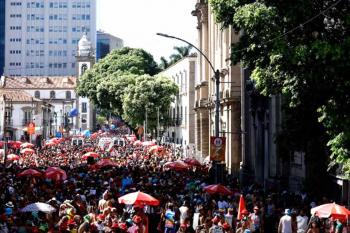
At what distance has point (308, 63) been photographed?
19344 millimetres

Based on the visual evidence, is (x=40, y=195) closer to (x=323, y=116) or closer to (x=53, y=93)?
(x=323, y=116)

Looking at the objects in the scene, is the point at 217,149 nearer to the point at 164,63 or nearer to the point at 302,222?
the point at 302,222

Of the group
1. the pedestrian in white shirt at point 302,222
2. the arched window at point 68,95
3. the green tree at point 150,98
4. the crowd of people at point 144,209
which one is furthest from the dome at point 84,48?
the pedestrian in white shirt at point 302,222

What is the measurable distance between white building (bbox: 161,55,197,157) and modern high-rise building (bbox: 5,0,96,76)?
295 ft

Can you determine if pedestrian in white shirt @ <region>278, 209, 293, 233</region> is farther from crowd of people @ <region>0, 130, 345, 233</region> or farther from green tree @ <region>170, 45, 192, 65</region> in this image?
green tree @ <region>170, 45, 192, 65</region>

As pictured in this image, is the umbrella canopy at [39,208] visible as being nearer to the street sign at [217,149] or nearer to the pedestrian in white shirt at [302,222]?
the pedestrian in white shirt at [302,222]

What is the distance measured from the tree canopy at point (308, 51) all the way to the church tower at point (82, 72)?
13562 cm

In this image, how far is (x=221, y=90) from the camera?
1960 inches

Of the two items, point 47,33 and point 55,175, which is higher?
point 47,33

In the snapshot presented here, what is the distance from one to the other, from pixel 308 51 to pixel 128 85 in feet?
227

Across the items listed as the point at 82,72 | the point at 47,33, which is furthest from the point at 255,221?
the point at 47,33

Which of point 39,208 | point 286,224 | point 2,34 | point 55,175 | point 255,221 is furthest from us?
point 2,34

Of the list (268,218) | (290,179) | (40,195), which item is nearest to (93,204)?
(40,195)

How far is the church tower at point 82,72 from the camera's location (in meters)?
156
